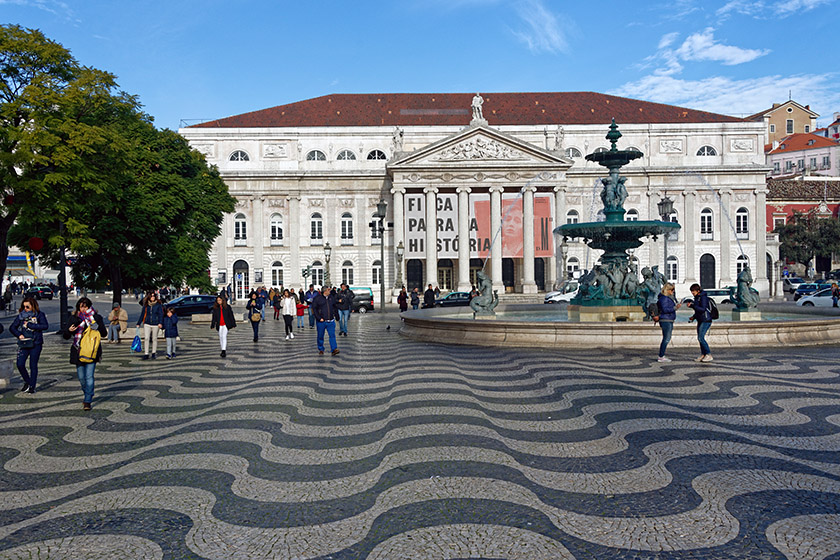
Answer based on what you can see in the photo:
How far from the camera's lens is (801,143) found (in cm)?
8675

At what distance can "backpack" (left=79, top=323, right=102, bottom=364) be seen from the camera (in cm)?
851

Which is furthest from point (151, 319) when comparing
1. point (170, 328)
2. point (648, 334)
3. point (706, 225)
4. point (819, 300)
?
point (706, 225)

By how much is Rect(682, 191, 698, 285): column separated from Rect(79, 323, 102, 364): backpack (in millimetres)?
56245

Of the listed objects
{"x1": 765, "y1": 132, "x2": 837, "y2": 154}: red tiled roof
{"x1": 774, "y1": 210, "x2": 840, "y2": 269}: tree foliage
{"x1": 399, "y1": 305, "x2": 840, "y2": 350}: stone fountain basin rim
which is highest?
{"x1": 765, "y1": 132, "x2": 837, "y2": 154}: red tiled roof

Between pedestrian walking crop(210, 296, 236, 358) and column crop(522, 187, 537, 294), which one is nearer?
pedestrian walking crop(210, 296, 236, 358)

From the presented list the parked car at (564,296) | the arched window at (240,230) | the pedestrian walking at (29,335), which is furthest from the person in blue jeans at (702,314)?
the arched window at (240,230)

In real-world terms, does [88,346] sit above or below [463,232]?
below

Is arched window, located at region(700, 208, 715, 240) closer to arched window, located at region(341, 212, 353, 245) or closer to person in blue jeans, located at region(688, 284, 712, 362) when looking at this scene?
arched window, located at region(341, 212, 353, 245)

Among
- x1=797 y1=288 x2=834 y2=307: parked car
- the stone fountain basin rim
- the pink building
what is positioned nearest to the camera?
the stone fountain basin rim

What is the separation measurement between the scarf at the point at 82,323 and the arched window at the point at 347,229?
47.0 metres

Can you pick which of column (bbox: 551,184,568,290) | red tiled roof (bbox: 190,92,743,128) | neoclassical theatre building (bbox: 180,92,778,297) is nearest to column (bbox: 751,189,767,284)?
neoclassical theatre building (bbox: 180,92,778,297)

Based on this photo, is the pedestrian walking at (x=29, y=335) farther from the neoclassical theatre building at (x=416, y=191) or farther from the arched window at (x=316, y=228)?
the arched window at (x=316, y=228)

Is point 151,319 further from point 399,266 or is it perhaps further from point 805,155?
point 805,155

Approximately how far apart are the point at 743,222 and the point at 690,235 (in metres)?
5.24
